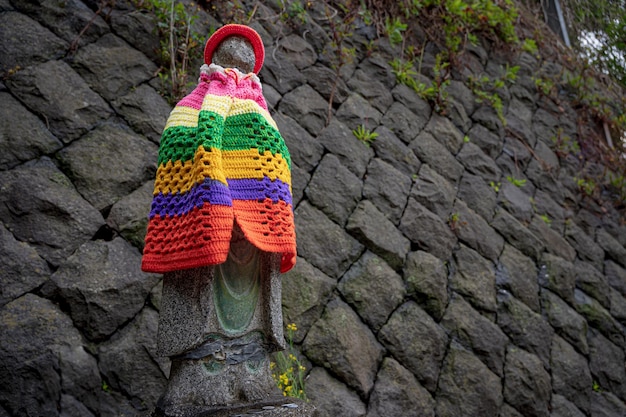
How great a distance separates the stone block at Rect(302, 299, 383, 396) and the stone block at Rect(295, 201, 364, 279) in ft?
0.79

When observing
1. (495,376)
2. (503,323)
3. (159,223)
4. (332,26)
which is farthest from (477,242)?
(159,223)

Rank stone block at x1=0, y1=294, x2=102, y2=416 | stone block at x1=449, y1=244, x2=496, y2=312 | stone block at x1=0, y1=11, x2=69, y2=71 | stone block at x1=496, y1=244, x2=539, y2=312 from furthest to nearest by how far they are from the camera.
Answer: stone block at x1=496, y1=244, x2=539, y2=312, stone block at x1=449, y1=244, x2=496, y2=312, stone block at x1=0, y1=11, x2=69, y2=71, stone block at x1=0, y1=294, x2=102, y2=416

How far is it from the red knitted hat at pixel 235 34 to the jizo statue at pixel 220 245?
0.47 ft

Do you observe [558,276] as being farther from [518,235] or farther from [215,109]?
[215,109]

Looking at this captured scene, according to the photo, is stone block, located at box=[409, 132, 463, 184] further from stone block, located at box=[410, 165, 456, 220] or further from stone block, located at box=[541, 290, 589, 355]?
stone block, located at box=[541, 290, 589, 355]

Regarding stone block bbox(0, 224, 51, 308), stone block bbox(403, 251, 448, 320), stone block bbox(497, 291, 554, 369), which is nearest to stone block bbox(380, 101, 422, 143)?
stone block bbox(403, 251, 448, 320)

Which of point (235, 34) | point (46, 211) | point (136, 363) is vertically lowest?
point (136, 363)

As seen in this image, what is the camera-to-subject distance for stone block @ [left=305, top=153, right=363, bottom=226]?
11.2ft

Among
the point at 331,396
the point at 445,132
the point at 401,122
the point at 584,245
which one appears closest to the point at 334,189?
the point at 401,122

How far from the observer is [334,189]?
A: 3502 mm

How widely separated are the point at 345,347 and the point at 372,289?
1.47 feet

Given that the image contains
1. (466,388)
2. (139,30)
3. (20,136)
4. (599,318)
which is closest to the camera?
(20,136)

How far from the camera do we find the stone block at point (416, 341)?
3160mm

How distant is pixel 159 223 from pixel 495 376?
8.31ft
